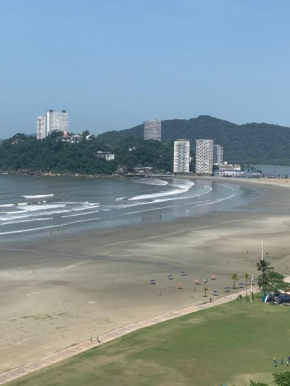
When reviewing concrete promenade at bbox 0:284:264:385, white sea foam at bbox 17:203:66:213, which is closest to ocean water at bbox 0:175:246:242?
white sea foam at bbox 17:203:66:213

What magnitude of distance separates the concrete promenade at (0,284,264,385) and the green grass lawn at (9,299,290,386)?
561 millimetres

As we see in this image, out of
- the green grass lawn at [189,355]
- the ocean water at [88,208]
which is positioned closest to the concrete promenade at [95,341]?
the green grass lawn at [189,355]

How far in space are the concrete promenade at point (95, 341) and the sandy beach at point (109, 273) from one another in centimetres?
61

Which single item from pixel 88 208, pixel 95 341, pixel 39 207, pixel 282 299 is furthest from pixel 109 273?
pixel 39 207

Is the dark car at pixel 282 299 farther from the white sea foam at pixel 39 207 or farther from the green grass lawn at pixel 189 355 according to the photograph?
the white sea foam at pixel 39 207

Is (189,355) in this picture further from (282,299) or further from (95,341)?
(282,299)

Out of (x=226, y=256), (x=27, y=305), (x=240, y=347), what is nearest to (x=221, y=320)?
(x=240, y=347)

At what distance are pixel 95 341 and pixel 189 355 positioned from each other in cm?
507

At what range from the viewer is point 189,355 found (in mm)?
27719

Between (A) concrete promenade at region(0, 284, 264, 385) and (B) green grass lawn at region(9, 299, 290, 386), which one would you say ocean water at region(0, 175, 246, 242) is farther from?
(B) green grass lawn at region(9, 299, 290, 386)

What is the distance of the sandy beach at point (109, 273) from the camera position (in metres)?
31.9

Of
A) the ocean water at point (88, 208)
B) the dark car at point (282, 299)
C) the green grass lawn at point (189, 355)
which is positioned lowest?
the green grass lawn at point (189, 355)

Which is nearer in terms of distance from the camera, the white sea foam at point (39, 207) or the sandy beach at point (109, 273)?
the sandy beach at point (109, 273)

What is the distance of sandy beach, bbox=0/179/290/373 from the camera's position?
1254 inches
